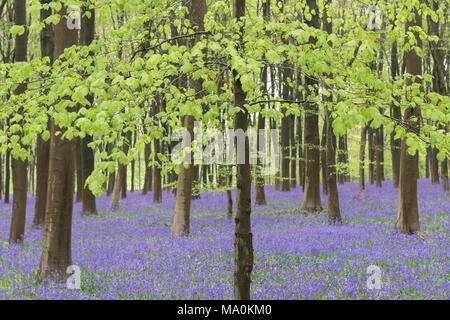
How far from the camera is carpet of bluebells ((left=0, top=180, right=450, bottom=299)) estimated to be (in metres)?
6.40

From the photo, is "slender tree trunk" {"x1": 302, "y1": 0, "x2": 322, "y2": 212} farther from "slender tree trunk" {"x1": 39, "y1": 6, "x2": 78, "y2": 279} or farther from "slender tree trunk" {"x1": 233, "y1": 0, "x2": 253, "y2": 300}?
"slender tree trunk" {"x1": 233, "y1": 0, "x2": 253, "y2": 300}

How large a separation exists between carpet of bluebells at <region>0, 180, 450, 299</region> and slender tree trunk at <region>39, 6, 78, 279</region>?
19.3 inches

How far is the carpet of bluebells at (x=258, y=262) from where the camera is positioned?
640 cm

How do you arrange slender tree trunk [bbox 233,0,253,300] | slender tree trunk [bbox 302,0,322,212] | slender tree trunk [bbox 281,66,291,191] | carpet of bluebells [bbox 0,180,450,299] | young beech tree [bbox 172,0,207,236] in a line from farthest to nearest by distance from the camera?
1. slender tree trunk [bbox 281,66,291,191]
2. slender tree trunk [bbox 302,0,322,212]
3. young beech tree [bbox 172,0,207,236]
4. carpet of bluebells [bbox 0,180,450,299]
5. slender tree trunk [bbox 233,0,253,300]

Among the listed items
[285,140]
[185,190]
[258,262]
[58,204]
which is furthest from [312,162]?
[58,204]

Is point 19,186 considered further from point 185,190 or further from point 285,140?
point 285,140

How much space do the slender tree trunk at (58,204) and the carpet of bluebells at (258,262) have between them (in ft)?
1.61

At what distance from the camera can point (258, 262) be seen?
8383 millimetres

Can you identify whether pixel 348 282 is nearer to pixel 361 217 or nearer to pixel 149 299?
pixel 149 299

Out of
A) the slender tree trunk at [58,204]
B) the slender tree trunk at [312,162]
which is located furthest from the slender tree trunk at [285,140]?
the slender tree trunk at [58,204]

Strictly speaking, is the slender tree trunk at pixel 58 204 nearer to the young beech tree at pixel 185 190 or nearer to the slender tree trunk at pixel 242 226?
the slender tree trunk at pixel 242 226

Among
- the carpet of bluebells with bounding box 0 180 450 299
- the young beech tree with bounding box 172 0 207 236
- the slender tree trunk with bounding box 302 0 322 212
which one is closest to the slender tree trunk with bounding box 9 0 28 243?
the carpet of bluebells with bounding box 0 180 450 299
